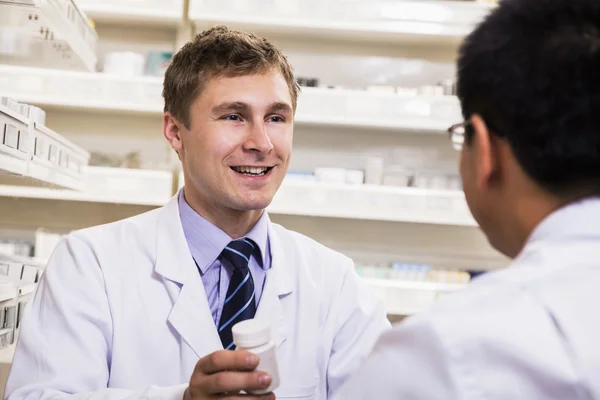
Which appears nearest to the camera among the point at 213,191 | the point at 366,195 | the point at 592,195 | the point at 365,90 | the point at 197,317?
the point at 592,195

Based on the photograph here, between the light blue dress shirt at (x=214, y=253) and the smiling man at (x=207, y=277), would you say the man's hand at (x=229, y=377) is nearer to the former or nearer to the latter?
the smiling man at (x=207, y=277)

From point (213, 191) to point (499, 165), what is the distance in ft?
Answer: 2.56

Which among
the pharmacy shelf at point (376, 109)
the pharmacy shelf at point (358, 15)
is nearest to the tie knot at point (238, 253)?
the pharmacy shelf at point (376, 109)

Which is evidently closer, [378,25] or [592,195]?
[592,195]

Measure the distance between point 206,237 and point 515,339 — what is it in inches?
35.1

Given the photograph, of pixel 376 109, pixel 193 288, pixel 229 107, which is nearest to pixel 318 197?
pixel 376 109

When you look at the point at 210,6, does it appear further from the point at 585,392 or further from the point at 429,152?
the point at 585,392

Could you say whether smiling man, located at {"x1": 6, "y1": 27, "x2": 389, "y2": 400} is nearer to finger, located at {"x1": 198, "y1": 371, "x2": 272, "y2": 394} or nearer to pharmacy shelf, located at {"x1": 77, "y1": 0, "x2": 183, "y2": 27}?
finger, located at {"x1": 198, "y1": 371, "x2": 272, "y2": 394}

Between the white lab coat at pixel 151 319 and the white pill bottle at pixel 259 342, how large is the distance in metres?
0.31

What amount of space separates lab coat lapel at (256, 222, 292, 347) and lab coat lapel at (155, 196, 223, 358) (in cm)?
11

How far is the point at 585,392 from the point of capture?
0.52 m

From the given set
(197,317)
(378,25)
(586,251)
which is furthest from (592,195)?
(378,25)

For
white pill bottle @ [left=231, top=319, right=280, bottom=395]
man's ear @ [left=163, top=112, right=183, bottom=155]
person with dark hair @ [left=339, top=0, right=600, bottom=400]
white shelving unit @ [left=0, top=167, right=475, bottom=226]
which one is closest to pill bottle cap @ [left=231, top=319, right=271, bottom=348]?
white pill bottle @ [left=231, top=319, right=280, bottom=395]

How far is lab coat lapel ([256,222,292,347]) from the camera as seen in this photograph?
4.19 feet
